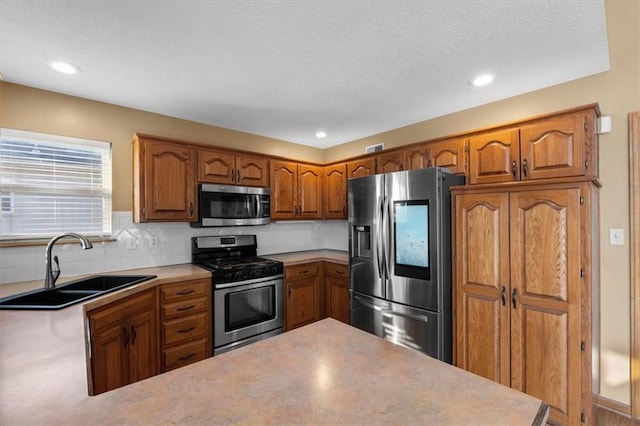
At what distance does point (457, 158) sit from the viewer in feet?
8.87

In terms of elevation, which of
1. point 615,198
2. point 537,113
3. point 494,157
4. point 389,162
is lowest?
point 615,198

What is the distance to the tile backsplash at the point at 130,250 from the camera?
7.53 feet

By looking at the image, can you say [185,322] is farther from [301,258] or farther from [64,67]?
[64,67]

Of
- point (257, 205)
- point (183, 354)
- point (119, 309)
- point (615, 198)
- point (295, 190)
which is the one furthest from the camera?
point (295, 190)

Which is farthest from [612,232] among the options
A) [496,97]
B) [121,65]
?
[121,65]

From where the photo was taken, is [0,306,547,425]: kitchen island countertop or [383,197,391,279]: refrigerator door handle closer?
[0,306,547,425]: kitchen island countertop

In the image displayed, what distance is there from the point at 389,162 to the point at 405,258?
4.00 ft

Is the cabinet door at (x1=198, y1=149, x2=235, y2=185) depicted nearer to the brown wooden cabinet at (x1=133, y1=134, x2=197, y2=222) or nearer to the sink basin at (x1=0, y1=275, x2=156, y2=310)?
the brown wooden cabinet at (x1=133, y1=134, x2=197, y2=222)

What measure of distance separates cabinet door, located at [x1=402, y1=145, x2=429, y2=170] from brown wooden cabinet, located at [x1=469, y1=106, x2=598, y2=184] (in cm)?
44

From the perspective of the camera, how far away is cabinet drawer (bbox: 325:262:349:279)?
11.0ft

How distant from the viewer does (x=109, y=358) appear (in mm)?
1923

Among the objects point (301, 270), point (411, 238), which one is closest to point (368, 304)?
point (411, 238)

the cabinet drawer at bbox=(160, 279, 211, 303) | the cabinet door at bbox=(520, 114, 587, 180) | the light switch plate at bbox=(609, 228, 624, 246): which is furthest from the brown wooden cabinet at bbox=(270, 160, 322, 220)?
the light switch plate at bbox=(609, 228, 624, 246)

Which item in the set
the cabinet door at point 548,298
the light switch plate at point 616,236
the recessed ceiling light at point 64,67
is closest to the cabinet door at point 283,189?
the recessed ceiling light at point 64,67
